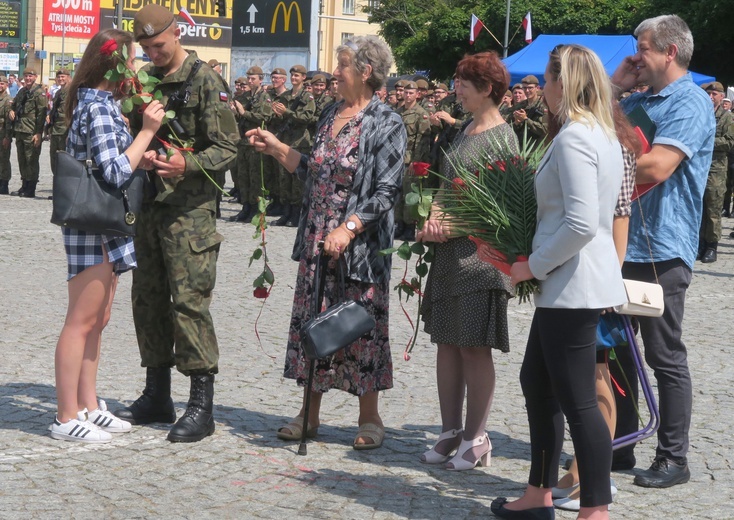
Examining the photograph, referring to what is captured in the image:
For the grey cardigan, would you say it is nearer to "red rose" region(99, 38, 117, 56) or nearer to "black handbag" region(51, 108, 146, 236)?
"black handbag" region(51, 108, 146, 236)

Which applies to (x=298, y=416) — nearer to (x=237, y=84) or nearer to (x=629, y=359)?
(x=629, y=359)

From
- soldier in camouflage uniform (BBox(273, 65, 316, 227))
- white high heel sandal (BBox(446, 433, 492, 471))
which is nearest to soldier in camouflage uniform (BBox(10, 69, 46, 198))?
soldier in camouflage uniform (BBox(273, 65, 316, 227))

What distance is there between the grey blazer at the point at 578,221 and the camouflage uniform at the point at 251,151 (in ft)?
42.8

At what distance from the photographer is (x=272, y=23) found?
20641 millimetres

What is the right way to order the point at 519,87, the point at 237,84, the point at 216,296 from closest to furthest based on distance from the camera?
1. the point at 216,296
2. the point at 519,87
3. the point at 237,84

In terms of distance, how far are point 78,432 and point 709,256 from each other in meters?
10.1

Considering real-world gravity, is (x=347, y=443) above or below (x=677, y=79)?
below

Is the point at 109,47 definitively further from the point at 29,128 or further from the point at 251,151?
the point at 29,128

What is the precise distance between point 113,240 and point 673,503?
2.78 m

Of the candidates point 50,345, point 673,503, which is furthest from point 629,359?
point 50,345

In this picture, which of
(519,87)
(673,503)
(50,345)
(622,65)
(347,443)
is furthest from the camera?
(519,87)

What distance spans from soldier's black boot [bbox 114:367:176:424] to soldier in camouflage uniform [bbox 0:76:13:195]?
14.8m

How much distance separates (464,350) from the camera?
5246 mm

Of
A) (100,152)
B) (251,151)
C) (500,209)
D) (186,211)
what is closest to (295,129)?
(251,151)
